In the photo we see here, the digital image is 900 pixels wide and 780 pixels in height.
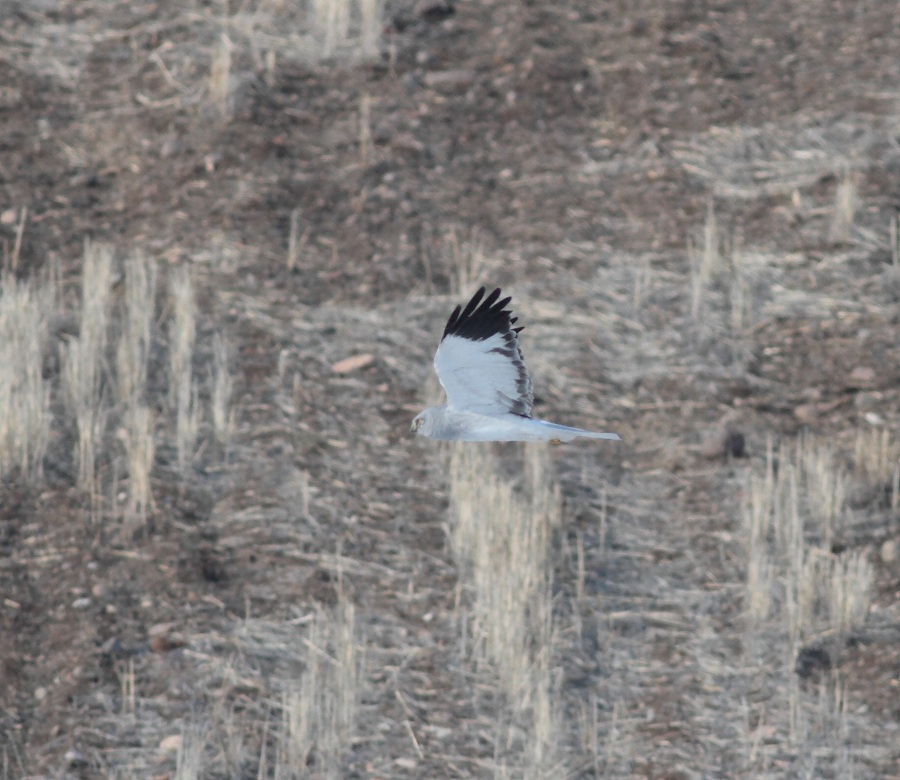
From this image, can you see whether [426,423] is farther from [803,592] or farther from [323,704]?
[803,592]

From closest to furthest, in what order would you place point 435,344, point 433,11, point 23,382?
point 23,382 < point 435,344 < point 433,11

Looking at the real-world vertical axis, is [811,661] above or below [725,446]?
below

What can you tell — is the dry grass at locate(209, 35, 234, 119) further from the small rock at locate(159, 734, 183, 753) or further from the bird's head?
the small rock at locate(159, 734, 183, 753)

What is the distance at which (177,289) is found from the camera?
403 inches

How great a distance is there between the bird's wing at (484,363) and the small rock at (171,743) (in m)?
1.98

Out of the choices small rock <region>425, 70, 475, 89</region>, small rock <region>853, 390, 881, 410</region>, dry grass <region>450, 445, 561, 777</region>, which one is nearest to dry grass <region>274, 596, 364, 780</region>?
dry grass <region>450, 445, 561, 777</region>

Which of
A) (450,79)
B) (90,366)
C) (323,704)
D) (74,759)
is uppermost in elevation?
(450,79)

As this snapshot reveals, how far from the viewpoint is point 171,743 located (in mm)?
7523

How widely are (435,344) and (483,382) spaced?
2.78 metres

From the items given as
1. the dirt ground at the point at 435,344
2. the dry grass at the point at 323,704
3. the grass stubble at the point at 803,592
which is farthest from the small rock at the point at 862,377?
the dry grass at the point at 323,704

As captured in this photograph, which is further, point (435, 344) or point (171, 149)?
point (171, 149)

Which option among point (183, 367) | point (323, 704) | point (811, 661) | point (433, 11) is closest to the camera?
point (323, 704)

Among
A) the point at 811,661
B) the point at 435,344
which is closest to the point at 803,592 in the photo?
the point at 811,661

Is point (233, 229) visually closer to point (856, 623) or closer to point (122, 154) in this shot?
point (122, 154)
